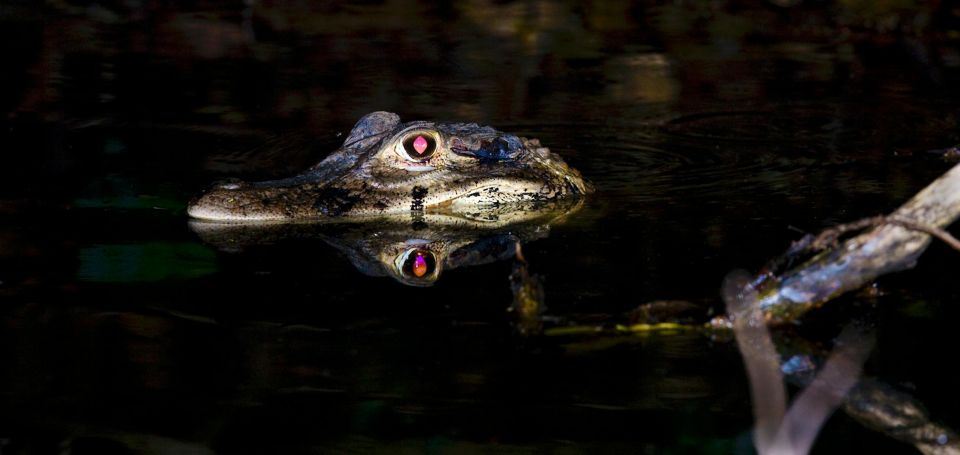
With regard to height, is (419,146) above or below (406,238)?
above

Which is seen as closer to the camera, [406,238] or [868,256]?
[868,256]

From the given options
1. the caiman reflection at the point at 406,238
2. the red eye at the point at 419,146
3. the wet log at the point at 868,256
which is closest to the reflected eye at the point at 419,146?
the red eye at the point at 419,146

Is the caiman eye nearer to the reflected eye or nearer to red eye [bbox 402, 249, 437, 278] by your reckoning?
red eye [bbox 402, 249, 437, 278]

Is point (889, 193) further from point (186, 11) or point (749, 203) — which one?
Result: point (186, 11)

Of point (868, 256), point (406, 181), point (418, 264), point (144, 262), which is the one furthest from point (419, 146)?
point (868, 256)

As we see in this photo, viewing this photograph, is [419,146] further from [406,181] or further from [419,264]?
[419,264]

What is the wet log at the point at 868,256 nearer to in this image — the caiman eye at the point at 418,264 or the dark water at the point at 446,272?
the dark water at the point at 446,272

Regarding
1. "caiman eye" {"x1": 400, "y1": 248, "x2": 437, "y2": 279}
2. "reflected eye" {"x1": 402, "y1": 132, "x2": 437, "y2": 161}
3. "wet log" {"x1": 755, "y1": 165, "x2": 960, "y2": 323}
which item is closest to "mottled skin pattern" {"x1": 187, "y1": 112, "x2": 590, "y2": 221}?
"reflected eye" {"x1": 402, "y1": 132, "x2": 437, "y2": 161}
